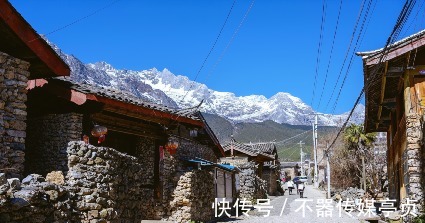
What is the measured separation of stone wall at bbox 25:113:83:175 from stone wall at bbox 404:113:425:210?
10057 mm

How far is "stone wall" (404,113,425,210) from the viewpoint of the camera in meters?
13.5

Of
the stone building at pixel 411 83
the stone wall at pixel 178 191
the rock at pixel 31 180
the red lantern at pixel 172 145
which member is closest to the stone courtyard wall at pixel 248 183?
the stone wall at pixel 178 191

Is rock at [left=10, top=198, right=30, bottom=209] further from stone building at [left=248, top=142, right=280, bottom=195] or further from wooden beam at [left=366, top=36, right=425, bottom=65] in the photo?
stone building at [left=248, top=142, right=280, bottom=195]

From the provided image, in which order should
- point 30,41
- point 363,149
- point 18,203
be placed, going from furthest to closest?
point 363,149, point 30,41, point 18,203

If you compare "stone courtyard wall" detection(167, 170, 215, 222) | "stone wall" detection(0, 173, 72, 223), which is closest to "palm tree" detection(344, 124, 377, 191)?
"stone courtyard wall" detection(167, 170, 215, 222)

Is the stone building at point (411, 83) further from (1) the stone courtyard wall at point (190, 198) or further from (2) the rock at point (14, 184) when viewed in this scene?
(2) the rock at point (14, 184)

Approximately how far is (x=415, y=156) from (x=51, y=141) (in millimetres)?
11019

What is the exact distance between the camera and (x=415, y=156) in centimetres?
1359

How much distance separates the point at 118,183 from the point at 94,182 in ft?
2.35

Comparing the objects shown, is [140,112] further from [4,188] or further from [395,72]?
[4,188]

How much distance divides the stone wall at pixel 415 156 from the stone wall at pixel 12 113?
11182 mm

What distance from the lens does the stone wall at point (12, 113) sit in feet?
32.9

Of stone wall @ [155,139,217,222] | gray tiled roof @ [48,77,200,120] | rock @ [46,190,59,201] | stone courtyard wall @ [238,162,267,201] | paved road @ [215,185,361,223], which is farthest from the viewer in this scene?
stone courtyard wall @ [238,162,267,201]

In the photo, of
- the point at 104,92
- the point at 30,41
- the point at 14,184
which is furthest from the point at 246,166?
the point at 14,184
